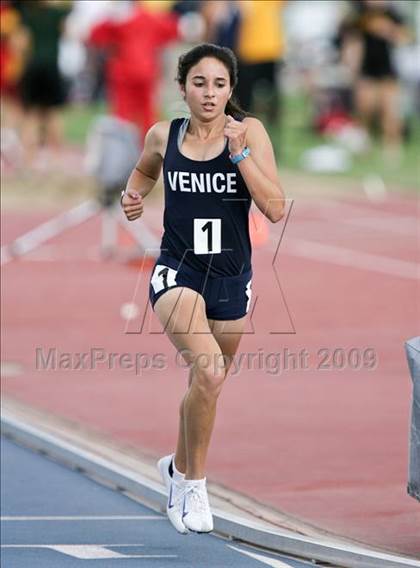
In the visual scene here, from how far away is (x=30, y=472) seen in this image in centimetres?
1024

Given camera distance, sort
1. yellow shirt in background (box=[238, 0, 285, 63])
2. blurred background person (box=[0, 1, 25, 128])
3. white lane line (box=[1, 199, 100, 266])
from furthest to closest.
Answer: blurred background person (box=[0, 1, 25, 128])
yellow shirt in background (box=[238, 0, 285, 63])
white lane line (box=[1, 199, 100, 266])

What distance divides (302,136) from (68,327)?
1821 centimetres

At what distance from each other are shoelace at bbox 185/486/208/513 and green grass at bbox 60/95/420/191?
57.3ft

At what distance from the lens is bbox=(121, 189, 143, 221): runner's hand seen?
8.10 m

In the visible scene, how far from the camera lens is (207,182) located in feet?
25.8

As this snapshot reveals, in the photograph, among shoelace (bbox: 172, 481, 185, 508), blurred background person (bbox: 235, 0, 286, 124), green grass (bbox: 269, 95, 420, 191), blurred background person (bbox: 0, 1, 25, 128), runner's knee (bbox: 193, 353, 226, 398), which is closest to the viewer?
runner's knee (bbox: 193, 353, 226, 398)

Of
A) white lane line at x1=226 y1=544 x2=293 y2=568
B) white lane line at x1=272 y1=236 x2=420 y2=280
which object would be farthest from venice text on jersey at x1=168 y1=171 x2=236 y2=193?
white lane line at x1=272 y1=236 x2=420 y2=280

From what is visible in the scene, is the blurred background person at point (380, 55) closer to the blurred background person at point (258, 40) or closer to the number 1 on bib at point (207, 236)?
the blurred background person at point (258, 40)

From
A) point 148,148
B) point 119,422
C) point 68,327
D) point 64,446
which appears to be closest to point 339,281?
point 68,327

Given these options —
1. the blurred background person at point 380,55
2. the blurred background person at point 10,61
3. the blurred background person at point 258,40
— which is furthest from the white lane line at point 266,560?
the blurred background person at point 380,55

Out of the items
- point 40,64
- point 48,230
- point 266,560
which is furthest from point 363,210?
point 266,560

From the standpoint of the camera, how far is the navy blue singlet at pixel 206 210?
7875 millimetres

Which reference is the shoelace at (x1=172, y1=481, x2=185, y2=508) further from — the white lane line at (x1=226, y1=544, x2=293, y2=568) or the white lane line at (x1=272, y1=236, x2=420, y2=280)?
the white lane line at (x1=272, y1=236, x2=420, y2=280)

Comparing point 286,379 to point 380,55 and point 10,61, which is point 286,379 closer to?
point 380,55
